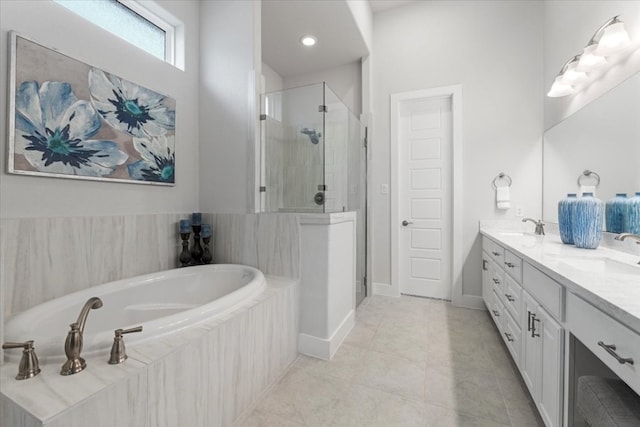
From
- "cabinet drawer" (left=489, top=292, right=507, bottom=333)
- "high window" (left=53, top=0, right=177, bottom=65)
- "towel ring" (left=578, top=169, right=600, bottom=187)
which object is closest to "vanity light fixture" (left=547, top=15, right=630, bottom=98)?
"towel ring" (left=578, top=169, right=600, bottom=187)

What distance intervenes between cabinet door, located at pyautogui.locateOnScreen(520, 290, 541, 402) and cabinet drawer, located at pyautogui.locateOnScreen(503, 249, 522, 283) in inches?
5.0

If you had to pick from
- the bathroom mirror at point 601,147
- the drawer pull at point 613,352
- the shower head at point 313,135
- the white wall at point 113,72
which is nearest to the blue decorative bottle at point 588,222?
the bathroom mirror at point 601,147

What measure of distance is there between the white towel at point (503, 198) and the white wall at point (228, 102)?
7.74 feet

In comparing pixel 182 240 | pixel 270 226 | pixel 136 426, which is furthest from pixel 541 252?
pixel 182 240

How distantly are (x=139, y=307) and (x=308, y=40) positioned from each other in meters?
2.83

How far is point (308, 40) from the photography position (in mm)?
2869

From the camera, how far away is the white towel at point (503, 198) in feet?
8.84

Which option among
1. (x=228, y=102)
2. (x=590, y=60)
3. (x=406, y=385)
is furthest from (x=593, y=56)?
(x=228, y=102)

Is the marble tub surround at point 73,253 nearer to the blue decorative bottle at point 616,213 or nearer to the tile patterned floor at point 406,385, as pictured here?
the tile patterned floor at point 406,385

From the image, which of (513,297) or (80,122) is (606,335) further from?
(80,122)

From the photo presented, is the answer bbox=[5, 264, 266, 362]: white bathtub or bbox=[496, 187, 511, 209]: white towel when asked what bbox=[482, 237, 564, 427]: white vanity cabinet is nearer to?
bbox=[496, 187, 511, 209]: white towel

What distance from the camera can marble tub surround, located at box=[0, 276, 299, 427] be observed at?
74 cm

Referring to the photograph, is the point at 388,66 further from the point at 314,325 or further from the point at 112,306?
the point at 112,306

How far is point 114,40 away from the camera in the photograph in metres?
1.72
